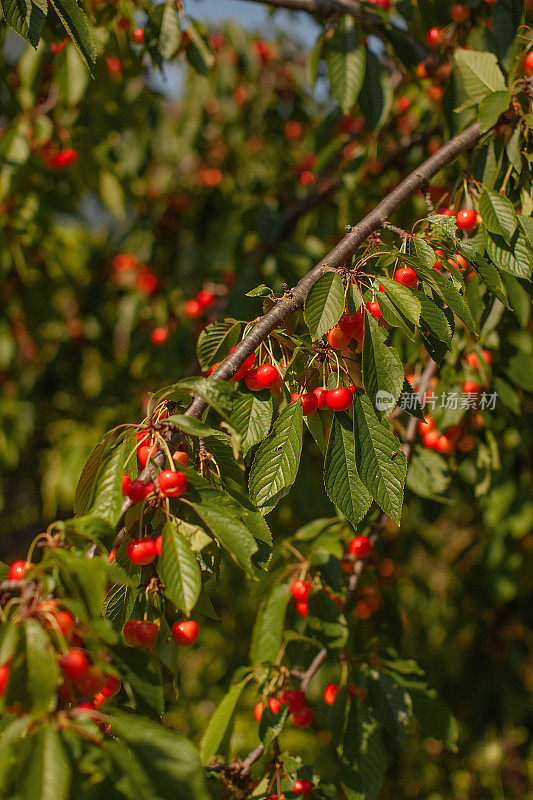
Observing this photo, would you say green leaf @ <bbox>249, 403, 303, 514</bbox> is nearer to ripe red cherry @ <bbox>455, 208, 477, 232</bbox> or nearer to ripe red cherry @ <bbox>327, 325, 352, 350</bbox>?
ripe red cherry @ <bbox>327, 325, 352, 350</bbox>

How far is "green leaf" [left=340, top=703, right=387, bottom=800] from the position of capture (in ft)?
4.50

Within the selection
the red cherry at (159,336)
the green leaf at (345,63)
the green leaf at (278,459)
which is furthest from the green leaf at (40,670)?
the red cherry at (159,336)

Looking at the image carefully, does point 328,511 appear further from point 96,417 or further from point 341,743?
point 96,417

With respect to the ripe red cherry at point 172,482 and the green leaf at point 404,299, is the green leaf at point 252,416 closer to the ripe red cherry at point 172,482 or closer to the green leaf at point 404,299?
the ripe red cherry at point 172,482

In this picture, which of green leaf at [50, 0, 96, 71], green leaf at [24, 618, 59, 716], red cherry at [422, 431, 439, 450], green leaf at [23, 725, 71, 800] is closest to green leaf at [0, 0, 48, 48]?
green leaf at [50, 0, 96, 71]

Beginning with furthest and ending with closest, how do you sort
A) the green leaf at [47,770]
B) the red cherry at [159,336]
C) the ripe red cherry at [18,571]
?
the red cherry at [159,336] < the ripe red cherry at [18,571] < the green leaf at [47,770]

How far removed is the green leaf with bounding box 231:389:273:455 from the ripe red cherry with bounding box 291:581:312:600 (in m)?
0.54

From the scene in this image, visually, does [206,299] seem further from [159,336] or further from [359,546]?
[359,546]

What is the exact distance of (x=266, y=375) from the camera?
111 centimetres

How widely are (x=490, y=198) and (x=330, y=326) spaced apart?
1.77 feet

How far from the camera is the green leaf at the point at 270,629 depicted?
1.42 m

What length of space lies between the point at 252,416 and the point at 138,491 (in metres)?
0.25

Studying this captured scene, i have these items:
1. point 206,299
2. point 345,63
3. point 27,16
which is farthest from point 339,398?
point 206,299

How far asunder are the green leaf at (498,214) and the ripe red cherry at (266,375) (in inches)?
22.0
